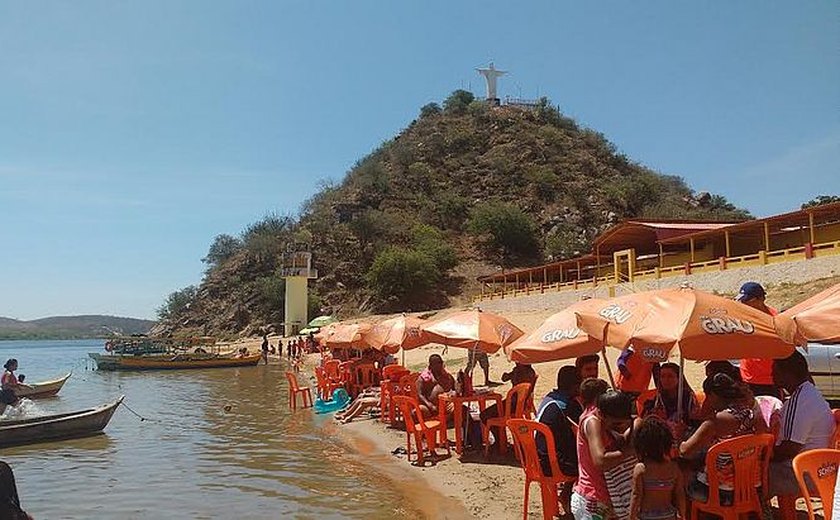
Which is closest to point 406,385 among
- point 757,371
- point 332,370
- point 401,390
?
point 401,390

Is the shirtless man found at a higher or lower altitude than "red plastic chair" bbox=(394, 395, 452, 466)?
higher

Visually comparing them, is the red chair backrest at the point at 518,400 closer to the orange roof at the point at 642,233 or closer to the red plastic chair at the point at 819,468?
the red plastic chair at the point at 819,468

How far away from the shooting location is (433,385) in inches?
427

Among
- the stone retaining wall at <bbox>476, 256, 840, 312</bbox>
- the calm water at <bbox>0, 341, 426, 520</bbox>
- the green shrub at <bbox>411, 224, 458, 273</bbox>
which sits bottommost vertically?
the calm water at <bbox>0, 341, 426, 520</bbox>

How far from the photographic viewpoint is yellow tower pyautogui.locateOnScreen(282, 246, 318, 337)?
60.9 metres

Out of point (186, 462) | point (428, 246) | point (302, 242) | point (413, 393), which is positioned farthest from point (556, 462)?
point (302, 242)

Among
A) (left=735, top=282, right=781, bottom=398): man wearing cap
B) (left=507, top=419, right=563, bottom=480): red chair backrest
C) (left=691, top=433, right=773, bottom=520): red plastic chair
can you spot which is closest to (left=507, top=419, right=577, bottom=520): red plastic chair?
(left=507, top=419, right=563, bottom=480): red chair backrest

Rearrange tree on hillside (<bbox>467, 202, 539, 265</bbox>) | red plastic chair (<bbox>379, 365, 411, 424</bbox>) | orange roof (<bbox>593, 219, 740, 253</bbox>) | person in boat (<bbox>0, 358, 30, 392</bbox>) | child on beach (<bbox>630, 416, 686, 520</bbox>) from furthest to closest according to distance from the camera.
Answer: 1. tree on hillside (<bbox>467, 202, 539, 265</bbox>)
2. orange roof (<bbox>593, 219, 740, 253</bbox>)
3. person in boat (<bbox>0, 358, 30, 392</bbox>)
4. red plastic chair (<bbox>379, 365, 411, 424</bbox>)
5. child on beach (<bbox>630, 416, 686, 520</bbox>)

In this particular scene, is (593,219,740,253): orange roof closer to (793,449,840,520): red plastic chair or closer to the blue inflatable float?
the blue inflatable float

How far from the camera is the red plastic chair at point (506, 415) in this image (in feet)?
29.0

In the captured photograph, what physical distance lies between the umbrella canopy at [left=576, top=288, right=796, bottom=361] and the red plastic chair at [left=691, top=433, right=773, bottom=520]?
852 mm

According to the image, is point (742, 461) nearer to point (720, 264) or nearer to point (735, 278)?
point (735, 278)

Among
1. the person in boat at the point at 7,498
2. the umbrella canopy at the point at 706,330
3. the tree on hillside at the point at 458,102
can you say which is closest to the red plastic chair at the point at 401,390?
the umbrella canopy at the point at 706,330

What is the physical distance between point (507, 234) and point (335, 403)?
5981cm
